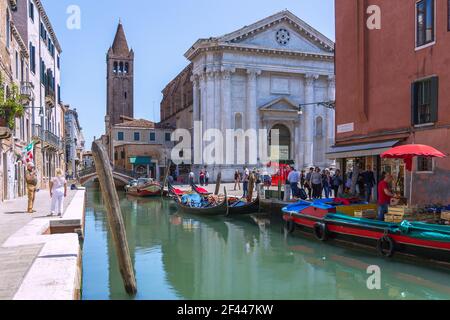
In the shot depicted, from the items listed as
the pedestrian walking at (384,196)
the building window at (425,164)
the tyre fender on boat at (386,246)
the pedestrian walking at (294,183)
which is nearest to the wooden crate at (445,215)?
the tyre fender on boat at (386,246)

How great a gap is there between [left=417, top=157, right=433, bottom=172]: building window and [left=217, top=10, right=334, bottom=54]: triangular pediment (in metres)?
23.9

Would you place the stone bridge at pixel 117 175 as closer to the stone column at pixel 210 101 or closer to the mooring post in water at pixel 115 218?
the stone column at pixel 210 101

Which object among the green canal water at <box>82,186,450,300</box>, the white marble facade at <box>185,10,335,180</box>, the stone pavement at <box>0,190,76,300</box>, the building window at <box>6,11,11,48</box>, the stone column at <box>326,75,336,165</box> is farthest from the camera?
the stone column at <box>326,75,336,165</box>

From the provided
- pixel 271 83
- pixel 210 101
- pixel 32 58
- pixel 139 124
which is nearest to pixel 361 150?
pixel 32 58

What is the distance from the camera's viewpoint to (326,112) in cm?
3872

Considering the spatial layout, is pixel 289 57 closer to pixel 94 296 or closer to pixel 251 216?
pixel 251 216

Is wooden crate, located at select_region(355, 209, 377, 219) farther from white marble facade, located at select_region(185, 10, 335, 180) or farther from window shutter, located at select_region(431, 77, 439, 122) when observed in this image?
white marble facade, located at select_region(185, 10, 335, 180)

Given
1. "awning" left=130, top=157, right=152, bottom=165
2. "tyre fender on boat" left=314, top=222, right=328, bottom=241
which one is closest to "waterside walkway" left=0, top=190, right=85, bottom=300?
"tyre fender on boat" left=314, top=222, right=328, bottom=241

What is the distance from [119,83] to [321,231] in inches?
2198

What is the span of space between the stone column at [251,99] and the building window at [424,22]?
22601 millimetres

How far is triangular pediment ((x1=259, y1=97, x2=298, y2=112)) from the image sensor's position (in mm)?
36094

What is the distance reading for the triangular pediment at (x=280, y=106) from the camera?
3609 centimetres

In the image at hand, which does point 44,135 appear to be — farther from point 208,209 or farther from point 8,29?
point 208,209
